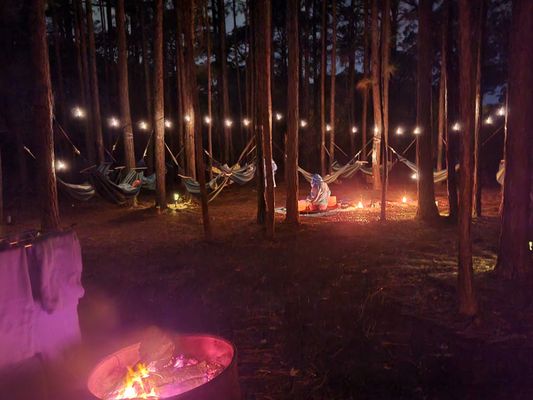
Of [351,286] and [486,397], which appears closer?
[486,397]

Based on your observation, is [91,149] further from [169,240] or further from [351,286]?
[351,286]

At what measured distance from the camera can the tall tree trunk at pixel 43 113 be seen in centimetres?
517

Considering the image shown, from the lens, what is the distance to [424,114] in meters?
7.57

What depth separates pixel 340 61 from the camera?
1822 centimetres

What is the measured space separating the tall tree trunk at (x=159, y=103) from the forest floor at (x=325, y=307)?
2.26 m

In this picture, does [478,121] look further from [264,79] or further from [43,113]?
[43,113]

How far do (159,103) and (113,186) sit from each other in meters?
2.12

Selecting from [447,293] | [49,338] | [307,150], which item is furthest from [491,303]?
[307,150]

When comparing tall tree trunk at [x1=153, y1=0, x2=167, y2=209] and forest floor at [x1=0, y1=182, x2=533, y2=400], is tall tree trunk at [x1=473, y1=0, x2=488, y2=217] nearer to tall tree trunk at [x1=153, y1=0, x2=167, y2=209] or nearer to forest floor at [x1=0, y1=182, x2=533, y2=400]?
forest floor at [x1=0, y1=182, x2=533, y2=400]

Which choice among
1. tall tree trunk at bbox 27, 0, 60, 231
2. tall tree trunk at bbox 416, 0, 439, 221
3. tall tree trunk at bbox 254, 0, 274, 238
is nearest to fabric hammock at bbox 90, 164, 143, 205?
tall tree trunk at bbox 27, 0, 60, 231

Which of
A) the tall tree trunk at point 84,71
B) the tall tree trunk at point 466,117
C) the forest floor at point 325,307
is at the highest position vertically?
the tall tree trunk at point 84,71

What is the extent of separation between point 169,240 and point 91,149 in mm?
7353

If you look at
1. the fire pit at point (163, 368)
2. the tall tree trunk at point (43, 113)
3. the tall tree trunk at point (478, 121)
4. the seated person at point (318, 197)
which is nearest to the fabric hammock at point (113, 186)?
the tall tree trunk at point (43, 113)

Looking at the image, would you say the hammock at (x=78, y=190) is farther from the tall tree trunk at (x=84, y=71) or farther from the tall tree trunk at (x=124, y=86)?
the tall tree trunk at (x=84, y=71)
